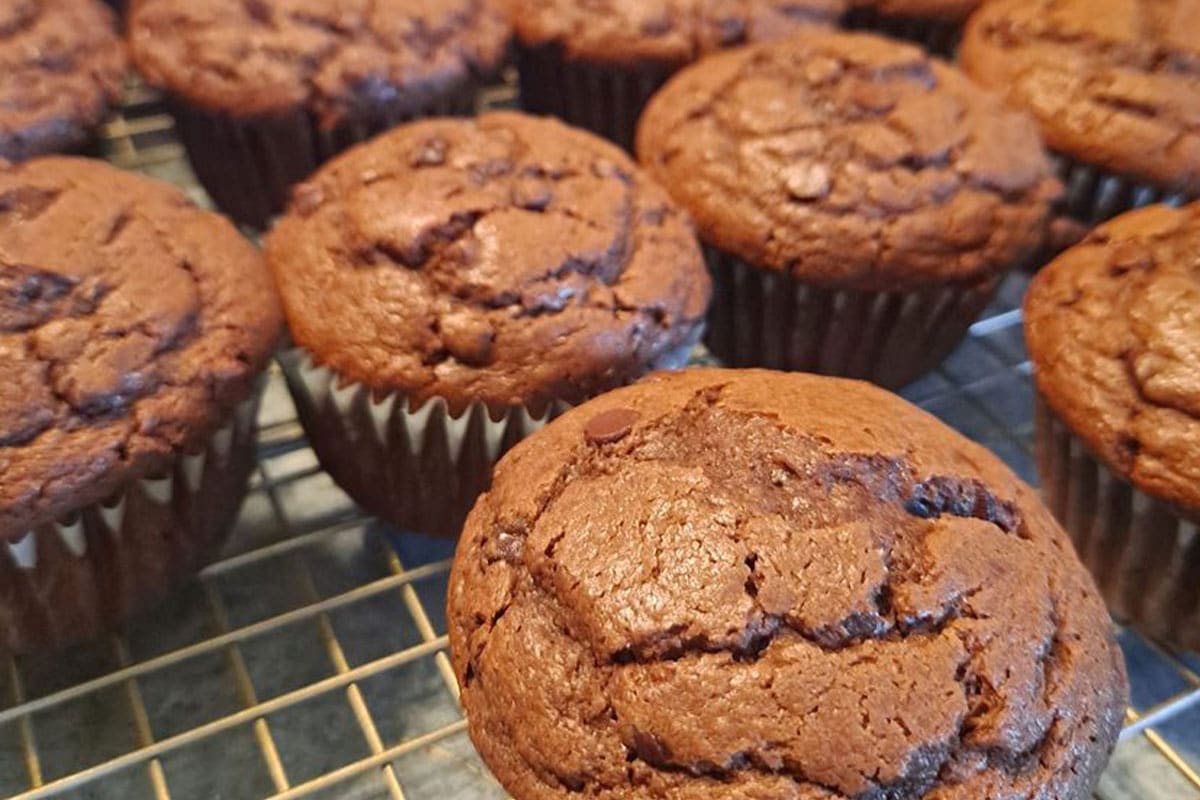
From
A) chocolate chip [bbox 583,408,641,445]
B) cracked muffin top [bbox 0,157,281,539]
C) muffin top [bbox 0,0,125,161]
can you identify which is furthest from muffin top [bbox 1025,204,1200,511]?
muffin top [bbox 0,0,125,161]

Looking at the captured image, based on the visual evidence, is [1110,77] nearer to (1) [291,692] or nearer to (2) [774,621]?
(2) [774,621]

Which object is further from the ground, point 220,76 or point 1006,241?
point 220,76

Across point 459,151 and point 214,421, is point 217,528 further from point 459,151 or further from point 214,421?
point 459,151

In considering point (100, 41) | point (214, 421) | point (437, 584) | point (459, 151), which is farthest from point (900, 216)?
point (100, 41)

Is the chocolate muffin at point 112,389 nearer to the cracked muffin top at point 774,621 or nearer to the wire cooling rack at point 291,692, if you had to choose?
the wire cooling rack at point 291,692

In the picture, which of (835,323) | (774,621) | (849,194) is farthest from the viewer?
(835,323)

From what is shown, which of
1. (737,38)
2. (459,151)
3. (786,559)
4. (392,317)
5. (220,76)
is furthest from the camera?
(737,38)

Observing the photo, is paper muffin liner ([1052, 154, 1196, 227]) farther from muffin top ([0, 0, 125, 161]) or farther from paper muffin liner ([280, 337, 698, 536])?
muffin top ([0, 0, 125, 161])

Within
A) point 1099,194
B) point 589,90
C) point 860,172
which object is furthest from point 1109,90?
point 589,90
